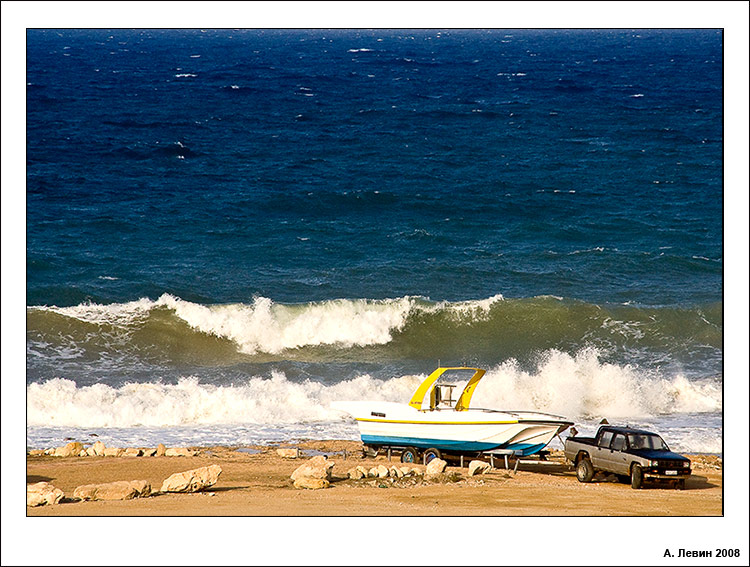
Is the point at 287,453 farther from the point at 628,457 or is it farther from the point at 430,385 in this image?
the point at 628,457

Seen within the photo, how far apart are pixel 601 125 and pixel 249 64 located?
55.6 feet

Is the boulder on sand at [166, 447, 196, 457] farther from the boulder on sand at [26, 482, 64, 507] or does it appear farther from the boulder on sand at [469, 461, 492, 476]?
the boulder on sand at [469, 461, 492, 476]

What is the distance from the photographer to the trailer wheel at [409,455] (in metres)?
14.3

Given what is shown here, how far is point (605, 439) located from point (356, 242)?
15.2 meters

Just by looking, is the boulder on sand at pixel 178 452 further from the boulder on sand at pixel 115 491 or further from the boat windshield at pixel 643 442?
the boat windshield at pixel 643 442

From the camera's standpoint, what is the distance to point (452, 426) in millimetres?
13961

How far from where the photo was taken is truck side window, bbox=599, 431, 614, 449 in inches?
523

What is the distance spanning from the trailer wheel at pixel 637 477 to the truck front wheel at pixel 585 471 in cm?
71

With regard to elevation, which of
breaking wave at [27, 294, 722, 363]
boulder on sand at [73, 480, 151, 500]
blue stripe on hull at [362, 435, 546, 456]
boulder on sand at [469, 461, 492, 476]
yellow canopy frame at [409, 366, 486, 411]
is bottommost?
boulder on sand at [469, 461, 492, 476]

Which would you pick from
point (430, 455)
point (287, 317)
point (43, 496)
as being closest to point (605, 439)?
point (430, 455)

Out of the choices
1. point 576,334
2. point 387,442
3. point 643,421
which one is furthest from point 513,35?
point 387,442

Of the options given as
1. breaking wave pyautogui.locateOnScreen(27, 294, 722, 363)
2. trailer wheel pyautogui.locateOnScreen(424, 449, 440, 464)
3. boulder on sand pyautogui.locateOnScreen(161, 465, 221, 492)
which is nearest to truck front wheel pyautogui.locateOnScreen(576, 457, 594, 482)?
trailer wheel pyautogui.locateOnScreen(424, 449, 440, 464)

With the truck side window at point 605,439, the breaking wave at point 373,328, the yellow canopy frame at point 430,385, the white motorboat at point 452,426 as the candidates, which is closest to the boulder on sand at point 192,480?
the white motorboat at point 452,426

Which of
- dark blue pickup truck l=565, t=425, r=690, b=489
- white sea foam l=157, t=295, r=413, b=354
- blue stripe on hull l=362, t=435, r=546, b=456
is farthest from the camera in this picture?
white sea foam l=157, t=295, r=413, b=354
